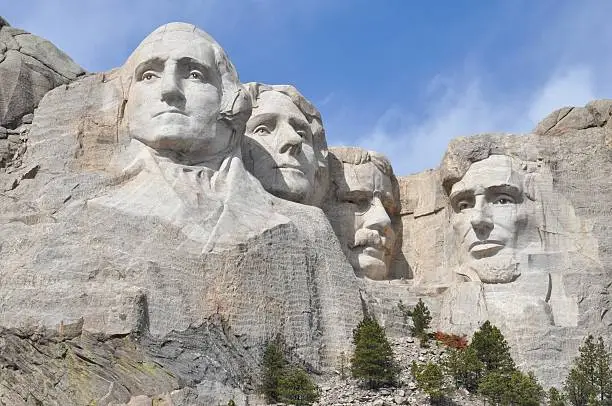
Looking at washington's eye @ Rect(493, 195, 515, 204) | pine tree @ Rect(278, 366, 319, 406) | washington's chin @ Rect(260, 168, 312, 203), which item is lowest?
pine tree @ Rect(278, 366, 319, 406)

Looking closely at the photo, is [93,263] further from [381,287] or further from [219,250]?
[381,287]

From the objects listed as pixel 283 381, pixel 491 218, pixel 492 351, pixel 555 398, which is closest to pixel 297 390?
pixel 283 381

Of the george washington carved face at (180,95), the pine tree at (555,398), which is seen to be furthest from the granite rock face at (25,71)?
the pine tree at (555,398)

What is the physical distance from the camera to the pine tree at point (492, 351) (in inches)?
1032

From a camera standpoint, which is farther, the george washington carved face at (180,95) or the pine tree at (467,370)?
the george washington carved face at (180,95)

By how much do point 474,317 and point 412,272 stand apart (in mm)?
2518

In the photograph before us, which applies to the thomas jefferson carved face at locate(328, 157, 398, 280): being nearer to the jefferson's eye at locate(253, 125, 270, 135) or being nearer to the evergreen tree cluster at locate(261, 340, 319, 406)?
the jefferson's eye at locate(253, 125, 270, 135)

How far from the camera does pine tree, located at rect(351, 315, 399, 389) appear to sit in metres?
25.5

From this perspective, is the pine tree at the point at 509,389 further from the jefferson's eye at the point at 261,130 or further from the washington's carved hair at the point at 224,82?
the jefferson's eye at the point at 261,130

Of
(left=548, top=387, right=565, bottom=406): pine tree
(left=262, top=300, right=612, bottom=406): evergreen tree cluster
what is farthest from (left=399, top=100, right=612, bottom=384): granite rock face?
(left=548, top=387, right=565, bottom=406): pine tree

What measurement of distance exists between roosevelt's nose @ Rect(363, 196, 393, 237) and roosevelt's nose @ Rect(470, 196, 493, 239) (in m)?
1.65

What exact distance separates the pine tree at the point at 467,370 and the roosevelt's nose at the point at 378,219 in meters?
4.92

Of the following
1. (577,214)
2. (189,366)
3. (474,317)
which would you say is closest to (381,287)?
(474,317)

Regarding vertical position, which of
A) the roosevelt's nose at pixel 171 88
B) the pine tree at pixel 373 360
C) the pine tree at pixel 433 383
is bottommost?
the pine tree at pixel 433 383
